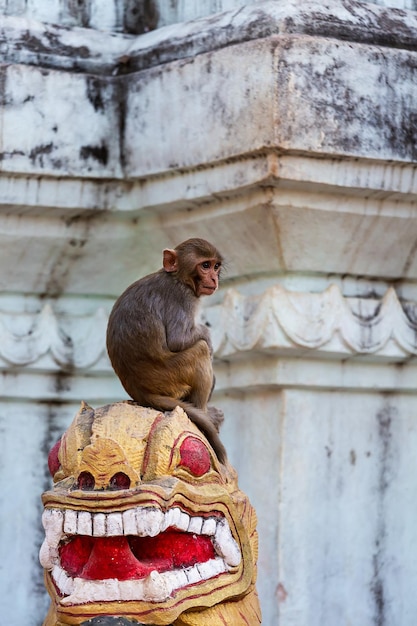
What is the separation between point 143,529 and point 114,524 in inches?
Answer: 3.4

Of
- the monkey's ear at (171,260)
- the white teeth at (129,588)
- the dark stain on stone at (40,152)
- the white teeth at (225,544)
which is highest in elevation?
the dark stain on stone at (40,152)

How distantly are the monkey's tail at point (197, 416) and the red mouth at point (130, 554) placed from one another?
449mm

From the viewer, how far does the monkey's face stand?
4.93 metres

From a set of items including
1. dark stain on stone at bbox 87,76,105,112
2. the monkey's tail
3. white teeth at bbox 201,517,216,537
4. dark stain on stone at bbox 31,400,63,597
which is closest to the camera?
white teeth at bbox 201,517,216,537

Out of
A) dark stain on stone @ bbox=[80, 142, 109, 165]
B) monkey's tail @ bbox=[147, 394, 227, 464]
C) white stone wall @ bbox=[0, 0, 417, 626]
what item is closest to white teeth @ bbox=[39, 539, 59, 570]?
monkey's tail @ bbox=[147, 394, 227, 464]

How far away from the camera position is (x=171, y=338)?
4891mm

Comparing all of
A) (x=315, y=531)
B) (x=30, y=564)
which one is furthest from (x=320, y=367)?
(x=30, y=564)

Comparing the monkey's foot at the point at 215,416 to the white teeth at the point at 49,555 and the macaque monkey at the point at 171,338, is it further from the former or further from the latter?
the white teeth at the point at 49,555

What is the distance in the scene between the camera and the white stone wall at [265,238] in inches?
223

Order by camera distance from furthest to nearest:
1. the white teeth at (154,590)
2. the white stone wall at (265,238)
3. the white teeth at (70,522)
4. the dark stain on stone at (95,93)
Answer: the dark stain on stone at (95,93)
the white stone wall at (265,238)
the white teeth at (70,522)
the white teeth at (154,590)

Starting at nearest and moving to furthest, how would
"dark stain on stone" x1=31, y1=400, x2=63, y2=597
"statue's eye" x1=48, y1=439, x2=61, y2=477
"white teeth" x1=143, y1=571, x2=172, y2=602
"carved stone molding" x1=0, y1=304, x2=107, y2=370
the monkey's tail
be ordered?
"white teeth" x1=143, y1=571, x2=172, y2=602 → "statue's eye" x1=48, y1=439, x2=61, y2=477 → the monkey's tail → "carved stone molding" x1=0, y1=304, x2=107, y2=370 → "dark stain on stone" x1=31, y1=400, x2=63, y2=597

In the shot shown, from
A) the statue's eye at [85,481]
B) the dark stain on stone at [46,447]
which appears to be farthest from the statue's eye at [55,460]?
the dark stain on stone at [46,447]

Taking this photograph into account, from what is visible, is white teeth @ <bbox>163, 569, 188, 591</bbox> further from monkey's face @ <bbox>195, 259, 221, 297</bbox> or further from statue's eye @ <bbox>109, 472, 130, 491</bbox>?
monkey's face @ <bbox>195, 259, 221, 297</bbox>

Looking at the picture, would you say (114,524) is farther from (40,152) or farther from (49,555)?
(40,152)
